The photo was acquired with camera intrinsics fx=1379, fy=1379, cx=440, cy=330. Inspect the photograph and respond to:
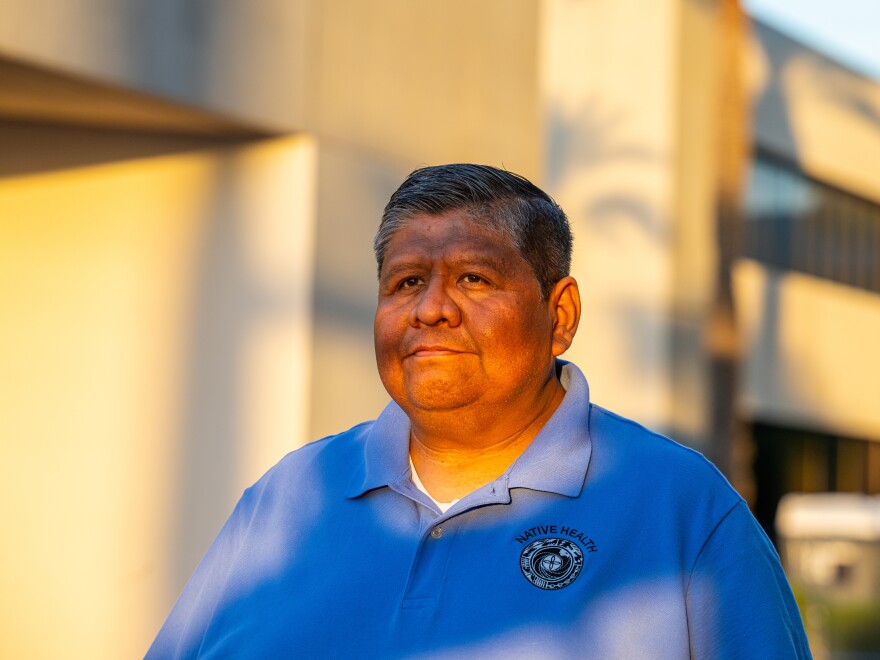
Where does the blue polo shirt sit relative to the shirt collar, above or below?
below

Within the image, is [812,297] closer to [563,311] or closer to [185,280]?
[185,280]

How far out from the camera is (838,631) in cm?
1708

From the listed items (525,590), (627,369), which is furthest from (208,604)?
(627,369)

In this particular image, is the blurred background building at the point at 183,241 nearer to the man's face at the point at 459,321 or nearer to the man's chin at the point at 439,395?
the man's face at the point at 459,321

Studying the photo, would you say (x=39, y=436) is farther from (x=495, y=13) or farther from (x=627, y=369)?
(x=627, y=369)

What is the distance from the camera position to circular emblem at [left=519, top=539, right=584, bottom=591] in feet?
7.73

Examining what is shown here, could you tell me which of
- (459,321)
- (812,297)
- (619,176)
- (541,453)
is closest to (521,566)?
(541,453)

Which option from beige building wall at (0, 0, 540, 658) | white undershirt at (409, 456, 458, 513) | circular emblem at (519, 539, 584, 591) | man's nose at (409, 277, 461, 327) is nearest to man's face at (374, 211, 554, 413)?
man's nose at (409, 277, 461, 327)

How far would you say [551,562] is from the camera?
2379 mm

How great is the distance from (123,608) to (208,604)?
4225 millimetres

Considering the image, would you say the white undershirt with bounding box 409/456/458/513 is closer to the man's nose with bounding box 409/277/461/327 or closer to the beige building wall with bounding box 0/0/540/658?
the man's nose with bounding box 409/277/461/327

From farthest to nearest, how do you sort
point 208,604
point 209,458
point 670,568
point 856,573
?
point 856,573, point 209,458, point 208,604, point 670,568

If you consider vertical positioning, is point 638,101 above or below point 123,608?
above

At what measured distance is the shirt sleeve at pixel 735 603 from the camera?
2299 millimetres
